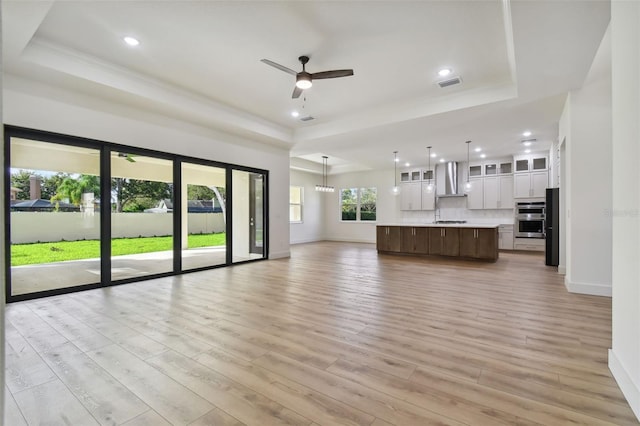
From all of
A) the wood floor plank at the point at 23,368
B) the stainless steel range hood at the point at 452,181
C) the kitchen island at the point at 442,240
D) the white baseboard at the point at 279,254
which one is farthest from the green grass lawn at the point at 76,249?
the stainless steel range hood at the point at 452,181

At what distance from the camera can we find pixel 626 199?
7.14 ft

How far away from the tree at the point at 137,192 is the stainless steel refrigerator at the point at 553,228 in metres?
7.49

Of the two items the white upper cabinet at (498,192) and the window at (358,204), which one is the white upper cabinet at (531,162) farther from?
the window at (358,204)

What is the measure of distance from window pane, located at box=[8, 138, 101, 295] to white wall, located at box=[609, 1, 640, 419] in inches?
240

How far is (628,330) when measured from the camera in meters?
2.13

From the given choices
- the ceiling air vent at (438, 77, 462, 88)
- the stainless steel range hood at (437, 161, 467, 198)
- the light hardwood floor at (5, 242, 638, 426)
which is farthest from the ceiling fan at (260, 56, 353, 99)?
the stainless steel range hood at (437, 161, 467, 198)

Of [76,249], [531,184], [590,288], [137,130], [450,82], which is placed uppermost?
[450,82]

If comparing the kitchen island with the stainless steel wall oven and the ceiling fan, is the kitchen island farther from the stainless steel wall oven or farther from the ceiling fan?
the ceiling fan

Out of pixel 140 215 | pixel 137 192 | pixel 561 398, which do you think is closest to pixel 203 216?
pixel 140 215

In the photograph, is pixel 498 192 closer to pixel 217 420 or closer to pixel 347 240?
pixel 347 240

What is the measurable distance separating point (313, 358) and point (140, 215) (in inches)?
170

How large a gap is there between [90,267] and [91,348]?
2.64 m

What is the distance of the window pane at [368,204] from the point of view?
12367 millimetres

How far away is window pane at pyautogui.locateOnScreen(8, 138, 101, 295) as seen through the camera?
4.28 m
